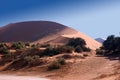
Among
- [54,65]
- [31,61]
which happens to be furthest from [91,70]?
[31,61]

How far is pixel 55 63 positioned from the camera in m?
39.4

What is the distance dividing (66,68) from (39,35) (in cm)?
6715

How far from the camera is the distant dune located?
338ft

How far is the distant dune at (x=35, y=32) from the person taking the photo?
338 ft

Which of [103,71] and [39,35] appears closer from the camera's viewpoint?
[103,71]

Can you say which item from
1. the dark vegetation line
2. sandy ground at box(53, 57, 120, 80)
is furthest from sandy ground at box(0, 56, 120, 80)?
the dark vegetation line

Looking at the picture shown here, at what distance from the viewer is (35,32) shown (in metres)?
109

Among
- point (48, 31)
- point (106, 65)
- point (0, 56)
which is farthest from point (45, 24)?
point (106, 65)

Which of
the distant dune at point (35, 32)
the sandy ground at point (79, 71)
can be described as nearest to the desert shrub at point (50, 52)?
the sandy ground at point (79, 71)

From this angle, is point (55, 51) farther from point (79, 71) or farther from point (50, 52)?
point (79, 71)

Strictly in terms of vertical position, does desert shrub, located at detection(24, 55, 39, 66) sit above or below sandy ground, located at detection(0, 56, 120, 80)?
above

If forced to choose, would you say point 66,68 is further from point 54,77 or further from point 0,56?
point 0,56

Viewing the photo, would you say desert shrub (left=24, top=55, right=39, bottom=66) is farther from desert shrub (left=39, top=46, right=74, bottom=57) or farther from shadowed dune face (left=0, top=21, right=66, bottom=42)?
shadowed dune face (left=0, top=21, right=66, bottom=42)

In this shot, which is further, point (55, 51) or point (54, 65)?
point (55, 51)
